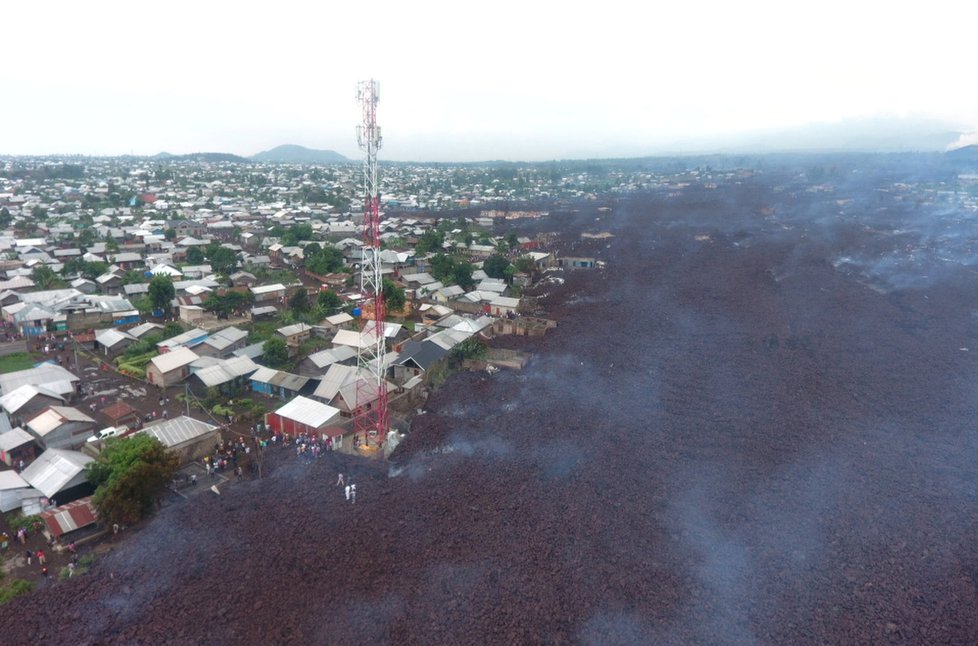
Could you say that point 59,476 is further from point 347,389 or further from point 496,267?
point 496,267

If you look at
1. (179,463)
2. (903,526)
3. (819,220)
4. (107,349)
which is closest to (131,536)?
(179,463)

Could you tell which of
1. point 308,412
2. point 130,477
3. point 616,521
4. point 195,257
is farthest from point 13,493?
point 195,257

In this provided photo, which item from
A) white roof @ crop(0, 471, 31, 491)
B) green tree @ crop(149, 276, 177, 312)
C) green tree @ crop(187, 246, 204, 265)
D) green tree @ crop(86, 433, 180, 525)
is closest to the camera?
green tree @ crop(86, 433, 180, 525)

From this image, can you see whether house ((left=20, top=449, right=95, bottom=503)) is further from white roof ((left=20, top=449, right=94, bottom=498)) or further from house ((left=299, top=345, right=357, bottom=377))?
house ((left=299, top=345, right=357, bottom=377))

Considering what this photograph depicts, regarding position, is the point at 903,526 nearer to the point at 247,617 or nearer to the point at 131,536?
the point at 247,617

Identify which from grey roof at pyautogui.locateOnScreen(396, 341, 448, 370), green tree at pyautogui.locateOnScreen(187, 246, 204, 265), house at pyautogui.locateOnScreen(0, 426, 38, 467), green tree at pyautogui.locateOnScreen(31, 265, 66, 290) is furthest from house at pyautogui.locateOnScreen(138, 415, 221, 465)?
green tree at pyautogui.locateOnScreen(187, 246, 204, 265)

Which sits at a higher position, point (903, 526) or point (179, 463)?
point (179, 463)
